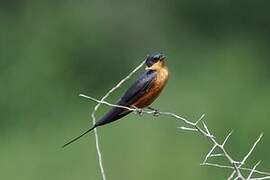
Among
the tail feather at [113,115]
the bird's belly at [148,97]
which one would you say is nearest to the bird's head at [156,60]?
the bird's belly at [148,97]

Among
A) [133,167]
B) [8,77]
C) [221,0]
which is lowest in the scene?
[133,167]

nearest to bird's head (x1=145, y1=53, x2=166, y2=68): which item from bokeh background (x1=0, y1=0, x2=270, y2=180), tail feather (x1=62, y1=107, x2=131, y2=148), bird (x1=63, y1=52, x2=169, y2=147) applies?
bird (x1=63, y1=52, x2=169, y2=147)

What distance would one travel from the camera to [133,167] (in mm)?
8438

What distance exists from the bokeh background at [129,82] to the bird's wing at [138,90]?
361cm

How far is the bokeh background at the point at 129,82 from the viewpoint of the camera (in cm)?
870

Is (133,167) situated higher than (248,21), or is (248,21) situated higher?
(248,21)

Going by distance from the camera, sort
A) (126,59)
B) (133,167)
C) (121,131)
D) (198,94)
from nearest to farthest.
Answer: (133,167) → (121,131) → (198,94) → (126,59)

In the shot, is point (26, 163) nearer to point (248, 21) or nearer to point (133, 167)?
point (133, 167)

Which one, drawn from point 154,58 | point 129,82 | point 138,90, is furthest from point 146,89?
point 129,82

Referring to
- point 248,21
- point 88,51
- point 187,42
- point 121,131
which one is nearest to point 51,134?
point 121,131

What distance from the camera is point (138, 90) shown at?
4.39 metres

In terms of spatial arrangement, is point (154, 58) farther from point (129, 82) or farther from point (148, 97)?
point (129, 82)

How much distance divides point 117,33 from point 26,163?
9.02 feet

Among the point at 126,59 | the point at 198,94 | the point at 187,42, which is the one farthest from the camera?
the point at 187,42
